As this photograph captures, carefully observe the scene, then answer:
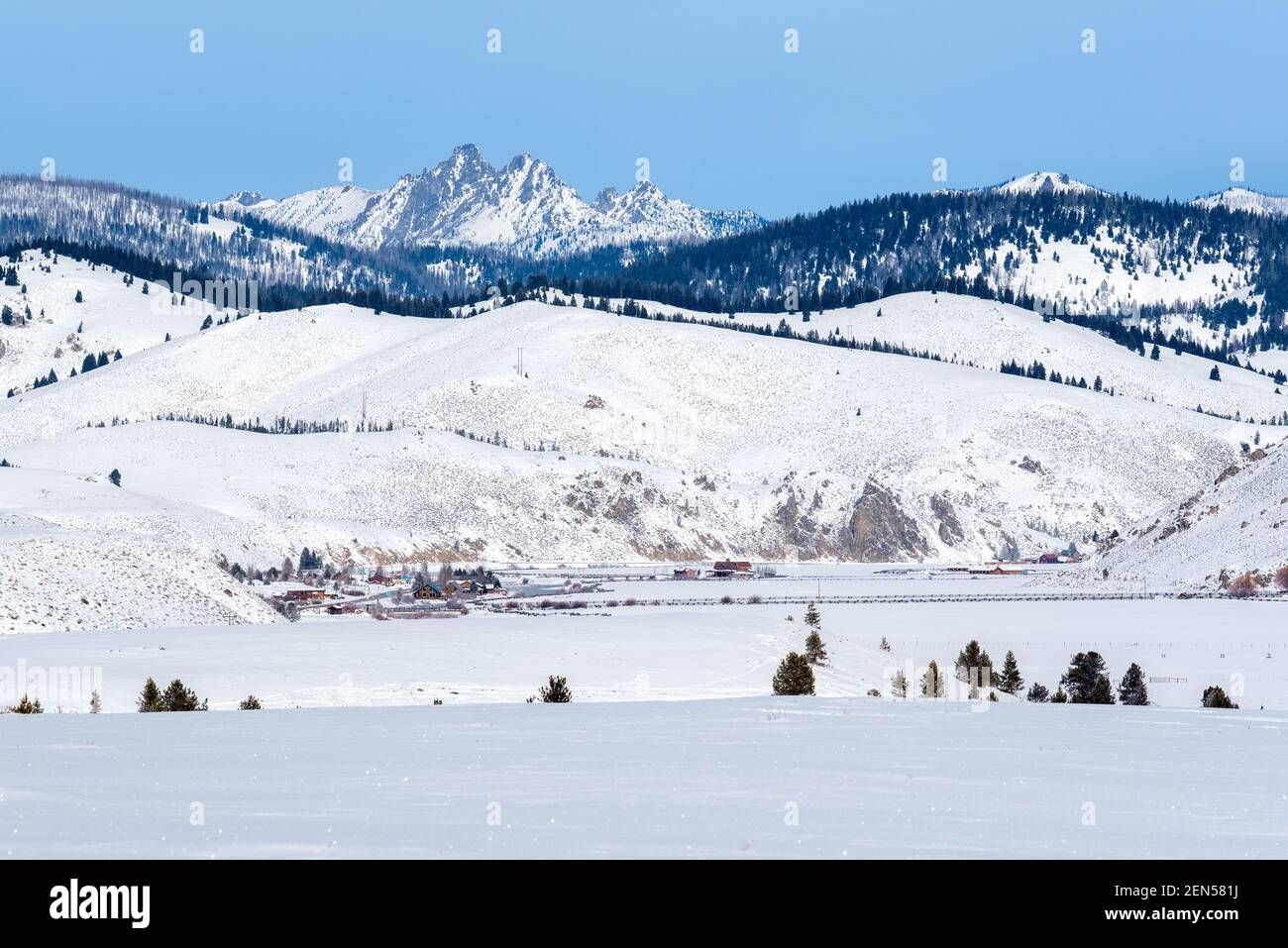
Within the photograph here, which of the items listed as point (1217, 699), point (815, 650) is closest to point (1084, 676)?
point (815, 650)

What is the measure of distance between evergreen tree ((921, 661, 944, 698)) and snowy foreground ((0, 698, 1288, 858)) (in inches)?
880

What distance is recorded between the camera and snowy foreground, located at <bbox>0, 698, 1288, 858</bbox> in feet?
47.6

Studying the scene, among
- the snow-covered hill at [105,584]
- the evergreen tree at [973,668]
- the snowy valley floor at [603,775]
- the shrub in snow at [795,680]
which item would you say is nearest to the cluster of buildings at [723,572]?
the snow-covered hill at [105,584]

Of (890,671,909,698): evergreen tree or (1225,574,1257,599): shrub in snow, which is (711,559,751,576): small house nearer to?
(1225,574,1257,599): shrub in snow

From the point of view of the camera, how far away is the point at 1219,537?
118 metres

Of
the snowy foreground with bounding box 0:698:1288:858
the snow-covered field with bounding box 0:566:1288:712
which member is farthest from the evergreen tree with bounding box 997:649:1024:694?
the snowy foreground with bounding box 0:698:1288:858

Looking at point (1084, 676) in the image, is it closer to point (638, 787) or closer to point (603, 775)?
point (603, 775)

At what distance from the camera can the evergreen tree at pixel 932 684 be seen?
1965 inches

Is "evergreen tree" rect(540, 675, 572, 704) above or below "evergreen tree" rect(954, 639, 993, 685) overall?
above

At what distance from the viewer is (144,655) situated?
47.1m

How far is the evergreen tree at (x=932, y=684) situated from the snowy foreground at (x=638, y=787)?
880 inches
